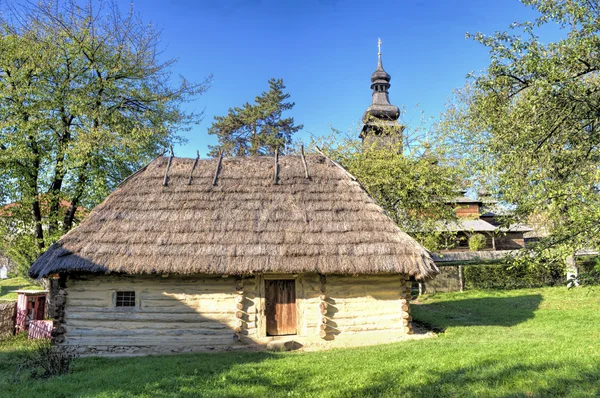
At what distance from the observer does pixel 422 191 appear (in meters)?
20.0

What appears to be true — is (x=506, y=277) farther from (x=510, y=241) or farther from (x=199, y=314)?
(x=199, y=314)

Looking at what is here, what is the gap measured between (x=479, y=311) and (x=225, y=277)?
11.4 metres

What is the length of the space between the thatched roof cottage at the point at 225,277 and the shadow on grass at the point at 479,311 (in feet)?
11.7

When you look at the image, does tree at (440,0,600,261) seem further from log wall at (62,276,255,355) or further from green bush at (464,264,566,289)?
green bush at (464,264,566,289)

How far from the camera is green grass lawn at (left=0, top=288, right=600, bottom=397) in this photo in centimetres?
656

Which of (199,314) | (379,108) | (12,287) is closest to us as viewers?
(199,314)

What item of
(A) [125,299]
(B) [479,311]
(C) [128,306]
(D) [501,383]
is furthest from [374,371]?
(B) [479,311]

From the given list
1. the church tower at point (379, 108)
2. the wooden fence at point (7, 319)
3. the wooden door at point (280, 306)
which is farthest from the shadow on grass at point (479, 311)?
the wooden fence at point (7, 319)

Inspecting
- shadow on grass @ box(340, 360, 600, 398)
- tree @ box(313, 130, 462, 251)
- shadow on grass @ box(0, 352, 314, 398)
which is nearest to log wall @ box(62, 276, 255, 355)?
shadow on grass @ box(0, 352, 314, 398)

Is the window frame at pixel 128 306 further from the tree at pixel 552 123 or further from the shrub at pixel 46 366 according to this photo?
the tree at pixel 552 123

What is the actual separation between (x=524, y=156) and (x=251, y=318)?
28.0ft

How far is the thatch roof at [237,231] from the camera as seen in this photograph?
36.3 feet

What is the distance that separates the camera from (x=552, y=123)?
31.3 feet

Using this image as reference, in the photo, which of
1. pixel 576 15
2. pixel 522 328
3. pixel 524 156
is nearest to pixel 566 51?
pixel 576 15
